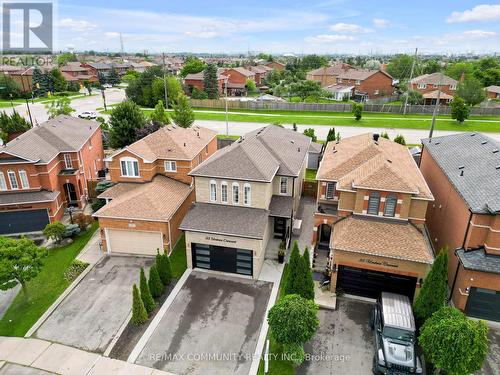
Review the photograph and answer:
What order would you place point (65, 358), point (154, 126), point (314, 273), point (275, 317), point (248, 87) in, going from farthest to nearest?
point (248, 87), point (154, 126), point (314, 273), point (65, 358), point (275, 317)

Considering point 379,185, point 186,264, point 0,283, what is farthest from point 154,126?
point 379,185

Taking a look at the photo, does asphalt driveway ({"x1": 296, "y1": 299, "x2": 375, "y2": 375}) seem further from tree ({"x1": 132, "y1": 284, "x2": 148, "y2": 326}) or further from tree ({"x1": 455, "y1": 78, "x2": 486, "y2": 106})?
tree ({"x1": 455, "y1": 78, "x2": 486, "y2": 106})

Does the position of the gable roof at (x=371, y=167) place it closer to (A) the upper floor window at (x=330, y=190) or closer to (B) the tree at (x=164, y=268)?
(A) the upper floor window at (x=330, y=190)

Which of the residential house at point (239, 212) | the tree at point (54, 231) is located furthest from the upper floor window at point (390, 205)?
the tree at point (54, 231)

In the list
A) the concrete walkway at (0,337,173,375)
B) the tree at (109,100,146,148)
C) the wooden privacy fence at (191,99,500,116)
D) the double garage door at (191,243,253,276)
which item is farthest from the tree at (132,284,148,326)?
the wooden privacy fence at (191,99,500,116)

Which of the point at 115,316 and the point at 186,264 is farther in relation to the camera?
the point at 186,264

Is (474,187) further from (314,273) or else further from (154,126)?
(154,126)

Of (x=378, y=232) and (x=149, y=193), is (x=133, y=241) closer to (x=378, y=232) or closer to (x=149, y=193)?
(x=149, y=193)
